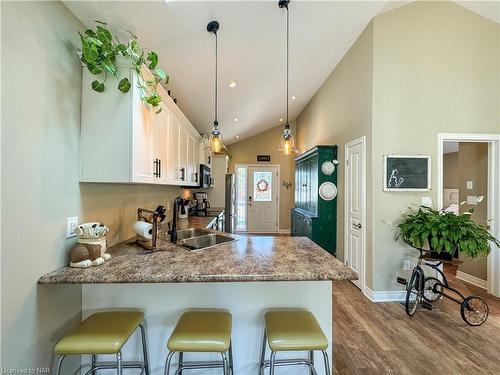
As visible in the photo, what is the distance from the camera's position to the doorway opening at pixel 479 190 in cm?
303

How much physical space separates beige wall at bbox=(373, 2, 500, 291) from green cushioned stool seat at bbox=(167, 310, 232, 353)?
2.41 metres

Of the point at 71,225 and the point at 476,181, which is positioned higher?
the point at 476,181

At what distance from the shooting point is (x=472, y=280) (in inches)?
137

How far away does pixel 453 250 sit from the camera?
Answer: 2465mm

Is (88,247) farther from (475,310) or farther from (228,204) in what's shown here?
(228,204)

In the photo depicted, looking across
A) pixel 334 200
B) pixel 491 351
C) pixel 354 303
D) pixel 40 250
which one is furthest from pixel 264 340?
pixel 334 200

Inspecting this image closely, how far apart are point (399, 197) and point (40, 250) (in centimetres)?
348

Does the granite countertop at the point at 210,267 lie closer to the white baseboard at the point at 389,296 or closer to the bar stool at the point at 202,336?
the bar stool at the point at 202,336

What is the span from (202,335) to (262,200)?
6438 mm

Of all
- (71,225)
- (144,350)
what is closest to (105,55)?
(71,225)

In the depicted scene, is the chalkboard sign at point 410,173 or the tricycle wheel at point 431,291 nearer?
the tricycle wheel at point 431,291

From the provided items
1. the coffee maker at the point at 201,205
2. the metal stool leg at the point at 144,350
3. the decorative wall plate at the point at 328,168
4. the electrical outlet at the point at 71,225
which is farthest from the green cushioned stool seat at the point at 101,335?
the decorative wall plate at the point at 328,168

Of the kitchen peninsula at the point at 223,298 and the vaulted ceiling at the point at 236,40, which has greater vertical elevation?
the vaulted ceiling at the point at 236,40

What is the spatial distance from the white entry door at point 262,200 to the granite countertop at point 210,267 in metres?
5.83
